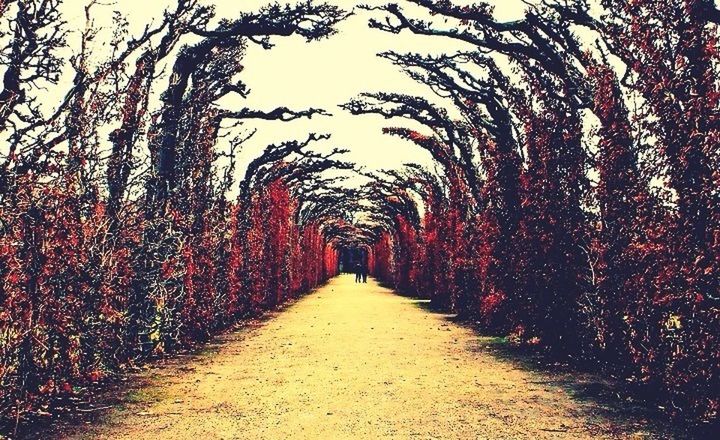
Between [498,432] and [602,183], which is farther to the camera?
[602,183]

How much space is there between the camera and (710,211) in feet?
20.5

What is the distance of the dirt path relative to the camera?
6.31 m

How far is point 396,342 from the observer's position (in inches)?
538

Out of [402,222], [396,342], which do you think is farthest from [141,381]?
[402,222]

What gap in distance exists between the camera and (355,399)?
7.80m

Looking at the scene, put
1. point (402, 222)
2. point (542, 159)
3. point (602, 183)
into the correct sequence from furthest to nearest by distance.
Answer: point (402, 222) → point (542, 159) → point (602, 183)

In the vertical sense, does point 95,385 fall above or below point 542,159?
below

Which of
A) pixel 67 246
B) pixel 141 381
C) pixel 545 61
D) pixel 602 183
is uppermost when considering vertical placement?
pixel 545 61

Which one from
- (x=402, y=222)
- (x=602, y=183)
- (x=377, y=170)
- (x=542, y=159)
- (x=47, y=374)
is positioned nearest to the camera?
(x=47, y=374)

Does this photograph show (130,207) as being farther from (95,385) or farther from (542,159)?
(542,159)

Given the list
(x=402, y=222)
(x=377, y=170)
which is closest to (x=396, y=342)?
(x=377, y=170)

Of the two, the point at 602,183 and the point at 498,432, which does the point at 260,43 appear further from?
the point at 498,432

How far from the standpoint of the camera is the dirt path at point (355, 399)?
6.31 meters

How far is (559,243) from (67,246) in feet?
24.0
